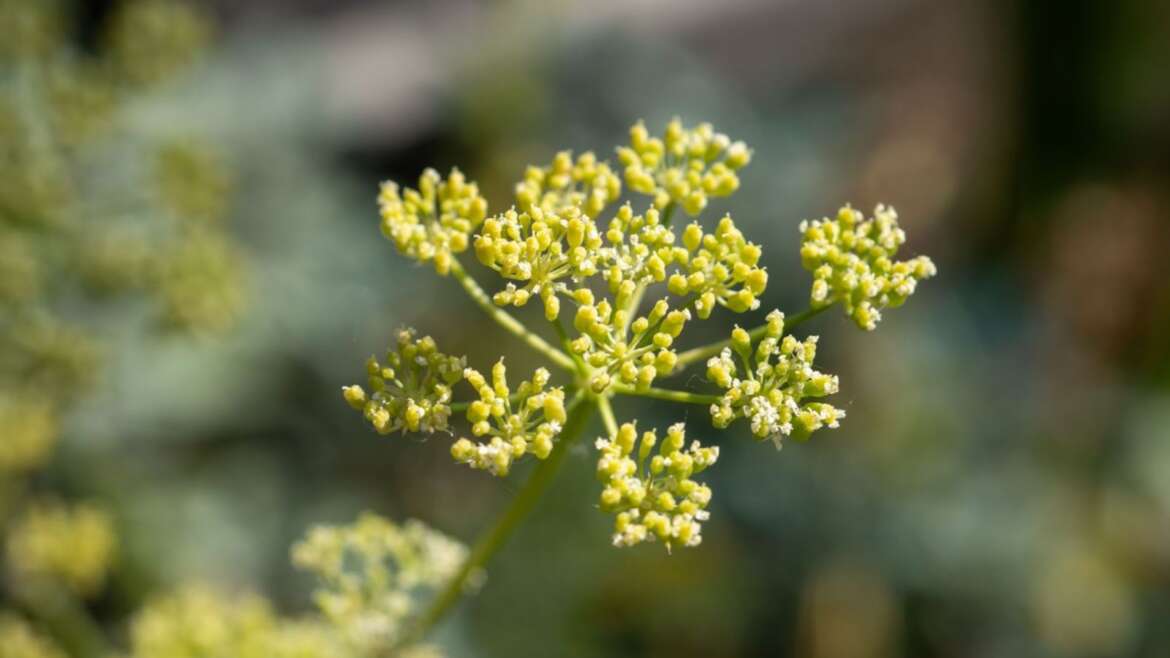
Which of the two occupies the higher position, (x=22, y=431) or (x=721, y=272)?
(x=22, y=431)

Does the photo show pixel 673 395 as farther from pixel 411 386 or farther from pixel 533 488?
pixel 411 386

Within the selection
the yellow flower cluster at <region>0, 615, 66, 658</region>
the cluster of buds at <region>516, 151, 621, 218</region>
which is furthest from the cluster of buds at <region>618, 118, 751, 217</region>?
the yellow flower cluster at <region>0, 615, 66, 658</region>

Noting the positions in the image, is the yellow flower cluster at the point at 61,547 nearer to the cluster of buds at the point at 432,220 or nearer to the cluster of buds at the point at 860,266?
the cluster of buds at the point at 432,220

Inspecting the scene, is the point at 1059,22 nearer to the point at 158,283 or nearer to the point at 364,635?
the point at 158,283

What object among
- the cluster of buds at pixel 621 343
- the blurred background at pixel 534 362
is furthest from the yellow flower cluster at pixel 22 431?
the cluster of buds at pixel 621 343

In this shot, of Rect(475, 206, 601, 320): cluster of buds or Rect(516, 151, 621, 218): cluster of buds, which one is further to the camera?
Rect(516, 151, 621, 218): cluster of buds

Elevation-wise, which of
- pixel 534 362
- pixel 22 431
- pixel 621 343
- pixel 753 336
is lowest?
pixel 621 343

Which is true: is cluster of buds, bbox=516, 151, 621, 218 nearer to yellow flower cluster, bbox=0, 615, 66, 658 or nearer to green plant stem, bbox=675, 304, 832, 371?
A: green plant stem, bbox=675, 304, 832, 371

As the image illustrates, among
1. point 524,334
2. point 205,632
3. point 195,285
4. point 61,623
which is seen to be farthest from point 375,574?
point 195,285
